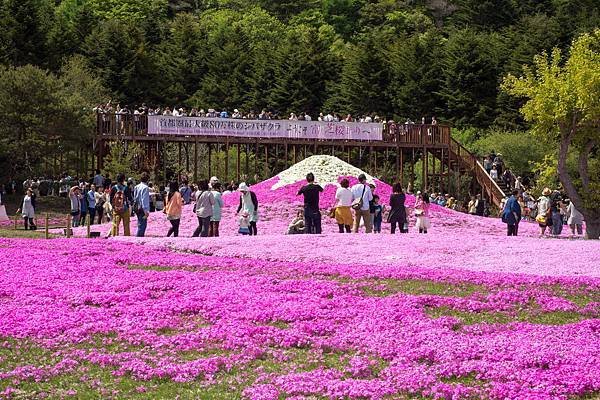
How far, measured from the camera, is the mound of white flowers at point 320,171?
40.6 metres

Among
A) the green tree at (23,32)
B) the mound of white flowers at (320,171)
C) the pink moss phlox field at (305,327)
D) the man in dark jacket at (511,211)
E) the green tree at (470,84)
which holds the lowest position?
the pink moss phlox field at (305,327)

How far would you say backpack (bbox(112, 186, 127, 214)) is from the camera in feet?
93.8

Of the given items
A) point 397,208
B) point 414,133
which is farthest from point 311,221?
point 414,133

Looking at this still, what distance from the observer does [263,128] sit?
172 ft

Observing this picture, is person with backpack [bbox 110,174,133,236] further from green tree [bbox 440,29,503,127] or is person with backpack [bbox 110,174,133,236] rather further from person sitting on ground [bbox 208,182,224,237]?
green tree [bbox 440,29,503,127]

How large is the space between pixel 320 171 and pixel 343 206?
524 inches

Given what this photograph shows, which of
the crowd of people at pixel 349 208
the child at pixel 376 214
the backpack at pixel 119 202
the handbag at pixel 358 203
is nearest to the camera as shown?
the crowd of people at pixel 349 208

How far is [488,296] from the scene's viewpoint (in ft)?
56.8

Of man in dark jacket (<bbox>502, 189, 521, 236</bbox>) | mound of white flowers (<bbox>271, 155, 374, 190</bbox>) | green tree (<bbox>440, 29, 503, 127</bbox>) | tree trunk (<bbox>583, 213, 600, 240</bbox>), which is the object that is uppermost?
green tree (<bbox>440, 29, 503, 127</bbox>)

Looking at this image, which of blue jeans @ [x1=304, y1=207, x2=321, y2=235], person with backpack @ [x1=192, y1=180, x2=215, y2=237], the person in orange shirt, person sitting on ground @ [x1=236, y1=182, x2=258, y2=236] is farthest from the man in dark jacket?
the person in orange shirt

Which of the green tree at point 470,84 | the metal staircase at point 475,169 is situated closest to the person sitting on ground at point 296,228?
the metal staircase at point 475,169

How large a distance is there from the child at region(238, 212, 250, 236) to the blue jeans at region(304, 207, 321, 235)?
1.96 metres

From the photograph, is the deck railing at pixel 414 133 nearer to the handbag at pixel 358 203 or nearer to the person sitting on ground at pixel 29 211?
the person sitting on ground at pixel 29 211

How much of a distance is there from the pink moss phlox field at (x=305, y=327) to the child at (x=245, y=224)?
320 inches
